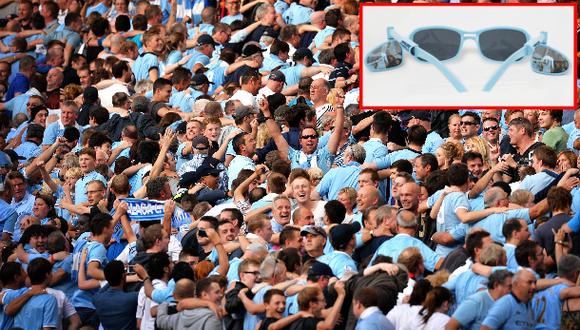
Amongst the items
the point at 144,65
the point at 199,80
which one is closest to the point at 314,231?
the point at 199,80

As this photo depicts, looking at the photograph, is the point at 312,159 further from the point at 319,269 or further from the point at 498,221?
the point at 319,269

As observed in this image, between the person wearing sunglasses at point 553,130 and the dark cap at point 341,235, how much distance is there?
3794 millimetres

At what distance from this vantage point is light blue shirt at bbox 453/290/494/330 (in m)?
13.0

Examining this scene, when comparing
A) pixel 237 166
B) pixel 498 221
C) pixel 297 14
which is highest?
pixel 498 221

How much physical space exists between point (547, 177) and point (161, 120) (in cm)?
646

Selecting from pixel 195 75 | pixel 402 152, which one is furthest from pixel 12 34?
pixel 402 152

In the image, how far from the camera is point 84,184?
18.8m

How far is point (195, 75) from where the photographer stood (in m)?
22.3

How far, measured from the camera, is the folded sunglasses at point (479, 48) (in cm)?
1641

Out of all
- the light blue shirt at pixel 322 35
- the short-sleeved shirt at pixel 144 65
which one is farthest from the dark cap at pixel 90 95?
the light blue shirt at pixel 322 35

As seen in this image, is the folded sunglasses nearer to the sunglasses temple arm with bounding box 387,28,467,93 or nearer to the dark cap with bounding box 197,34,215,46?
the sunglasses temple arm with bounding box 387,28,467,93

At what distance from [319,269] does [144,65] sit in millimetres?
10686

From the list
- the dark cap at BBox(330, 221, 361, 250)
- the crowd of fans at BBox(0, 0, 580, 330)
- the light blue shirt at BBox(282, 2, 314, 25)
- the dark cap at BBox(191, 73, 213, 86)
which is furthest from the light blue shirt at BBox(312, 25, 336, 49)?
the dark cap at BBox(330, 221, 361, 250)

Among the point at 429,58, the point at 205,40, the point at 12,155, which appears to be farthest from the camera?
the point at 205,40
